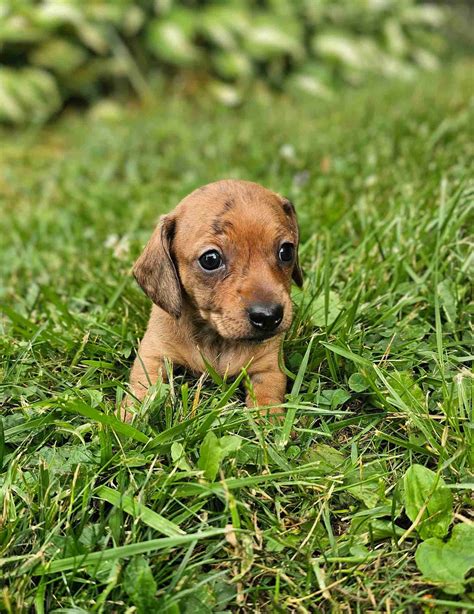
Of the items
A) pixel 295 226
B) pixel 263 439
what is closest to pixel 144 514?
pixel 263 439

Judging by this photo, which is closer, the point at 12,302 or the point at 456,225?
the point at 456,225

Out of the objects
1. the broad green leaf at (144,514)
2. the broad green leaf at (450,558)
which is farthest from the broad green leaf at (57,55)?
the broad green leaf at (450,558)

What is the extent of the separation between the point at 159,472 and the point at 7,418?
0.76 metres

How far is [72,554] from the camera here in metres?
2.30

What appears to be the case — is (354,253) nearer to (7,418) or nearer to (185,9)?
(7,418)

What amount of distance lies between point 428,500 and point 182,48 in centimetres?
816

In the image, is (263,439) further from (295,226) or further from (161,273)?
(295,226)

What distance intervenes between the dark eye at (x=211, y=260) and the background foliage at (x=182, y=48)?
252 inches

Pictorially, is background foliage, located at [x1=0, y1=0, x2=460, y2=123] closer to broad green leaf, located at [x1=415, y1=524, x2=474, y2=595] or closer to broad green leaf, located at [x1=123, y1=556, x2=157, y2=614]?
broad green leaf, located at [x1=123, y1=556, x2=157, y2=614]

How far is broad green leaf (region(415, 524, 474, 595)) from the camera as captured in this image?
222 cm

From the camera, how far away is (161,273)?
3248 mm

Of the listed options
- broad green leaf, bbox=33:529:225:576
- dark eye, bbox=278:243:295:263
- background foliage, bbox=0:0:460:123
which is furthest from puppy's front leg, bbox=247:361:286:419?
background foliage, bbox=0:0:460:123

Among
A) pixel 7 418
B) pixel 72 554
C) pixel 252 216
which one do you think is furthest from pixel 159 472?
pixel 252 216

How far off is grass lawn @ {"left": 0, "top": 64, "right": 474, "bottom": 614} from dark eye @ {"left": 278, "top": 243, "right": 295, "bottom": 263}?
245 mm
